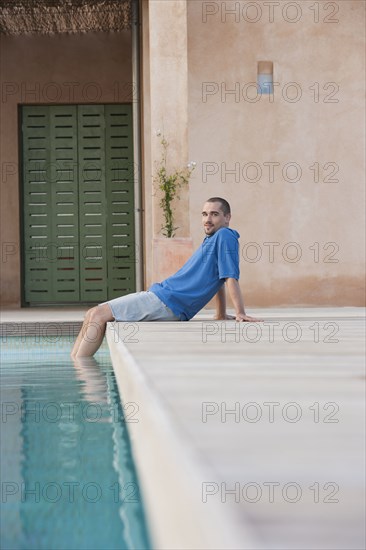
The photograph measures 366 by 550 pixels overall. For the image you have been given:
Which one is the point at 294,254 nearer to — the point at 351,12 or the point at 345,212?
the point at 345,212

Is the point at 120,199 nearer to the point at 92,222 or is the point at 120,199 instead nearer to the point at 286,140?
the point at 92,222

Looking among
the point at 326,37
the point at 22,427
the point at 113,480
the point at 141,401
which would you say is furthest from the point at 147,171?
the point at 141,401

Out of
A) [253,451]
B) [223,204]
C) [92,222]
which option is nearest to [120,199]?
[92,222]

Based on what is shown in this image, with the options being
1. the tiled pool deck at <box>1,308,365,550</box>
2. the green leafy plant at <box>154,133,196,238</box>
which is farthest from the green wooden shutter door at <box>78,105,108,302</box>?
the tiled pool deck at <box>1,308,365,550</box>

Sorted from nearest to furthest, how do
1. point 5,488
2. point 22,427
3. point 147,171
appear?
point 5,488, point 22,427, point 147,171

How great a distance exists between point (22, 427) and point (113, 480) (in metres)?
1.06

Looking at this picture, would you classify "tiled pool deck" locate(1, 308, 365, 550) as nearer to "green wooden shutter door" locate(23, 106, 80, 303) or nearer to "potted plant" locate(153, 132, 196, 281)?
"potted plant" locate(153, 132, 196, 281)

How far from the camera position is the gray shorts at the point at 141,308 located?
580 centimetres

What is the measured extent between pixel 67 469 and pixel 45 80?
11532mm

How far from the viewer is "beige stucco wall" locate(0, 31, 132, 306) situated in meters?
13.6

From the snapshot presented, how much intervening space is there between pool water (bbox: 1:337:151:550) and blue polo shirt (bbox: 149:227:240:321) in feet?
2.64

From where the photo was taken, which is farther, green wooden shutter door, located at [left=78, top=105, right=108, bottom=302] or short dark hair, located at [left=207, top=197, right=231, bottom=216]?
green wooden shutter door, located at [left=78, top=105, right=108, bottom=302]

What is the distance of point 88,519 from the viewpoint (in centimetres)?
220

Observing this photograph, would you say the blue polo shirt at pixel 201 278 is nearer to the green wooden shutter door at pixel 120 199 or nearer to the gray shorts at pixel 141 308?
the gray shorts at pixel 141 308
